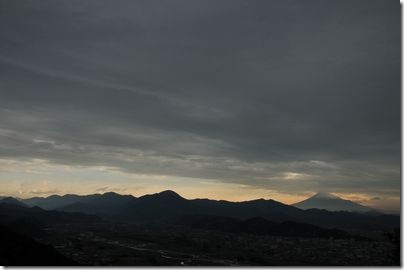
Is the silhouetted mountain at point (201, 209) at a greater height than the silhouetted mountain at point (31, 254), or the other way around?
the silhouetted mountain at point (201, 209)

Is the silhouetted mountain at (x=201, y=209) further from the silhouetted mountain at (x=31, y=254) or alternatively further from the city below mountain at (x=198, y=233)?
the silhouetted mountain at (x=31, y=254)

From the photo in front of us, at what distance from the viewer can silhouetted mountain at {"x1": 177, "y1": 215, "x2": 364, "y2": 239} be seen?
255ft

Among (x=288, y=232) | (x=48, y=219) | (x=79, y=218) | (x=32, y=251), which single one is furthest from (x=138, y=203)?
(x=32, y=251)

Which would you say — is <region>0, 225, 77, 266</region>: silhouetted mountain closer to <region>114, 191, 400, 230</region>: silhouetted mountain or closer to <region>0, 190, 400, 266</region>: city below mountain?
<region>0, 190, 400, 266</region>: city below mountain

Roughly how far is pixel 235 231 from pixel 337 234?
2581 cm

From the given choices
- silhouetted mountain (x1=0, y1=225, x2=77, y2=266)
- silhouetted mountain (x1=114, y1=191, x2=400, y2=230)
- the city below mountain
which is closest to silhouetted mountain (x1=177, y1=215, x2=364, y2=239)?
the city below mountain

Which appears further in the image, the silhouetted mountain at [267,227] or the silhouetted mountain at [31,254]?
the silhouetted mountain at [267,227]

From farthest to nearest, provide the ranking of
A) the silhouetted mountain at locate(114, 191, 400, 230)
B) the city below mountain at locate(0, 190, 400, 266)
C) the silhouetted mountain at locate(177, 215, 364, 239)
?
the silhouetted mountain at locate(114, 191, 400, 230), the silhouetted mountain at locate(177, 215, 364, 239), the city below mountain at locate(0, 190, 400, 266)

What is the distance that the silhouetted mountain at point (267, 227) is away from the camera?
7778 centimetres

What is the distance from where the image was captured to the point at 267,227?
303 feet

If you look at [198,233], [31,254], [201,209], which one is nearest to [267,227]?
[198,233]

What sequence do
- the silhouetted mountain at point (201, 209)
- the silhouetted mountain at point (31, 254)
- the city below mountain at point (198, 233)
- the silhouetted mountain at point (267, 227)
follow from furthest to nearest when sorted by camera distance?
the silhouetted mountain at point (201, 209)
the silhouetted mountain at point (267, 227)
the city below mountain at point (198, 233)
the silhouetted mountain at point (31, 254)

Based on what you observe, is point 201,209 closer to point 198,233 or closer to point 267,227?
point 267,227

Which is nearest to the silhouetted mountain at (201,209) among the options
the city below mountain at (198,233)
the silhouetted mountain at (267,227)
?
the city below mountain at (198,233)
